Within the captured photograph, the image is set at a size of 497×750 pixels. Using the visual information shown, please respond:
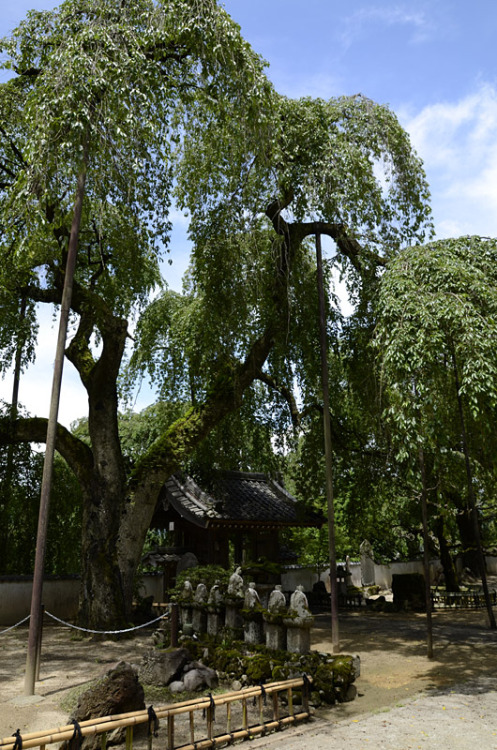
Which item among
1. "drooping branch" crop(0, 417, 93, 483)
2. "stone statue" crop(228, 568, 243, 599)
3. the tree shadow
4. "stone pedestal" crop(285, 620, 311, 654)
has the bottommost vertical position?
the tree shadow

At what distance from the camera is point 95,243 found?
15.8m

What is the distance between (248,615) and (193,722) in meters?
2.64

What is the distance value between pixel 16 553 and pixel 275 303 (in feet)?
36.4

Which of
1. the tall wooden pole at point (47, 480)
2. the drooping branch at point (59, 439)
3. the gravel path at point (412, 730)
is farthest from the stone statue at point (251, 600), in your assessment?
the drooping branch at point (59, 439)

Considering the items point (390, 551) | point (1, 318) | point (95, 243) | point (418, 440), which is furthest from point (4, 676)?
point (390, 551)

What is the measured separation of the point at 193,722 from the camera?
6.52 metres

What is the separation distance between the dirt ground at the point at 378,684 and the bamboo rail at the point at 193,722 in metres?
0.23

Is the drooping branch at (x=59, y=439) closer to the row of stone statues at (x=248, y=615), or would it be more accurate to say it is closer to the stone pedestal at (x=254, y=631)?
the row of stone statues at (x=248, y=615)

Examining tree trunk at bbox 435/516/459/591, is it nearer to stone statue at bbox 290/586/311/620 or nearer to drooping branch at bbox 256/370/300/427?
drooping branch at bbox 256/370/300/427

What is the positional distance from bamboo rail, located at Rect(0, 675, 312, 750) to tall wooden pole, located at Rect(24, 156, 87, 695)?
229 centimetres

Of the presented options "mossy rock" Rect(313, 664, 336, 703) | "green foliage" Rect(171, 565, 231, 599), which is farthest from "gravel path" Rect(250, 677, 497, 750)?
"green foliage" Rect(171, 565, 231, 599)

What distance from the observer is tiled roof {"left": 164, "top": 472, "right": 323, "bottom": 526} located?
1566cm

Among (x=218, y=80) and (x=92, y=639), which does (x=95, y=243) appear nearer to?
(x=218, y=80)

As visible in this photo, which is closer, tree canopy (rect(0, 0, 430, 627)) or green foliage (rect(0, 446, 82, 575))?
tree canopy (rect(0, 0, 430, 627))
